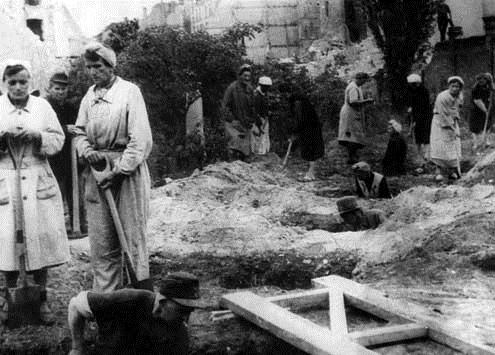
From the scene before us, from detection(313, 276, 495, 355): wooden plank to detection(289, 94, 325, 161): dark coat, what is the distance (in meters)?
6.38

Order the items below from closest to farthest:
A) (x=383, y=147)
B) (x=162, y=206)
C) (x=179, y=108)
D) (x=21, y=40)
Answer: (x=162, y=206), (x=179, y=108), (x=383, y=147), (x=21, y=40)

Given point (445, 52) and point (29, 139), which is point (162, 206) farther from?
point (445, 52)

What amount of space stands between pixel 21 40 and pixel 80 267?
453 inches

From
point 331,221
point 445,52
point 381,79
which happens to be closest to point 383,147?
point 381,79

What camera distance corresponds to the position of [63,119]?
7.38 m

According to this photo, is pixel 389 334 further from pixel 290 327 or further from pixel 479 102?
pixel 479 102

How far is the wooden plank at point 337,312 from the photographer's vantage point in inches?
179

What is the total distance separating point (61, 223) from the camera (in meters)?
5.29

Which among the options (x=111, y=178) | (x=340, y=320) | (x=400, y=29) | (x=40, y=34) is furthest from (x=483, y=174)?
(x=40, y=34)

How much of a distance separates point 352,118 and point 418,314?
7.78m

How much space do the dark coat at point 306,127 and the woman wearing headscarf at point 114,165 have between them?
23.2ft

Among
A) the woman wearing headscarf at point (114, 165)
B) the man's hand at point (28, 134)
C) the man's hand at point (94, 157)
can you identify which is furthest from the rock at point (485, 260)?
the man's hand at point (28, 134)

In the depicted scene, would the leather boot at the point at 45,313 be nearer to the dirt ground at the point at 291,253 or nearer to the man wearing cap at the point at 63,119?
the dirt ground at the point at 291,253

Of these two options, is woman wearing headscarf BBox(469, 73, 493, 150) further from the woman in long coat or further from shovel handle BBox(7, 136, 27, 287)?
shovel handle BBox(7, 136, 27, 287)
